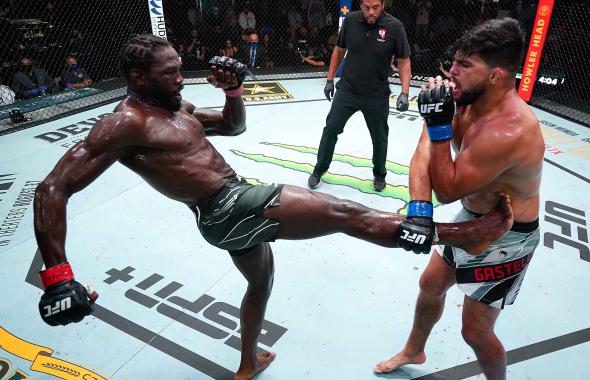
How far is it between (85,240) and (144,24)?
5.46 m

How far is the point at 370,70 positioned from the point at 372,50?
6.1 inches

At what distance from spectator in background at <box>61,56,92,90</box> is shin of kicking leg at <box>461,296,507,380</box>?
6769 millimetres

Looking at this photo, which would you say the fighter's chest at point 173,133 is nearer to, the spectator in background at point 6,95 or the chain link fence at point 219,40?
the chain link fence at point 219,40

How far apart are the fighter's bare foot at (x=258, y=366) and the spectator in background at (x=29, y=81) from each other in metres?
5.84

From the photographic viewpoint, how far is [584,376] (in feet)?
6.78

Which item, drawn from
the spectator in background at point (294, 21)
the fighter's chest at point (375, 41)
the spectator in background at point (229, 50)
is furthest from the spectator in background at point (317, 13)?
the fighter's chest at point (375, 41)

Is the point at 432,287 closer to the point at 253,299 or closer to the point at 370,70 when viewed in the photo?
the point at 253,299

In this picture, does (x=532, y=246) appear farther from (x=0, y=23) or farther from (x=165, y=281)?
(x=0, y=23)

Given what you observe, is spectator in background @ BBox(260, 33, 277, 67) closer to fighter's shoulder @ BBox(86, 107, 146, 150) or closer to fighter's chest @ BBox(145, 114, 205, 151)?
fighter's chest @ BBox(145, 114, 205, 151)

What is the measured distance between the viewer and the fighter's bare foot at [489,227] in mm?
1474

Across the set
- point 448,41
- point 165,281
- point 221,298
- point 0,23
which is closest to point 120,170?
point 165,281

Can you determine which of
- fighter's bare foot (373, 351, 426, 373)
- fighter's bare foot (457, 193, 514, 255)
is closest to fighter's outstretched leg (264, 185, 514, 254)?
fighter's bare foot (457, 193, 514, 255)

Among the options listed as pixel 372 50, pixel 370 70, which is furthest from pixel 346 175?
pixel 372 50

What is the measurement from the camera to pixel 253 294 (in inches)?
74.6
